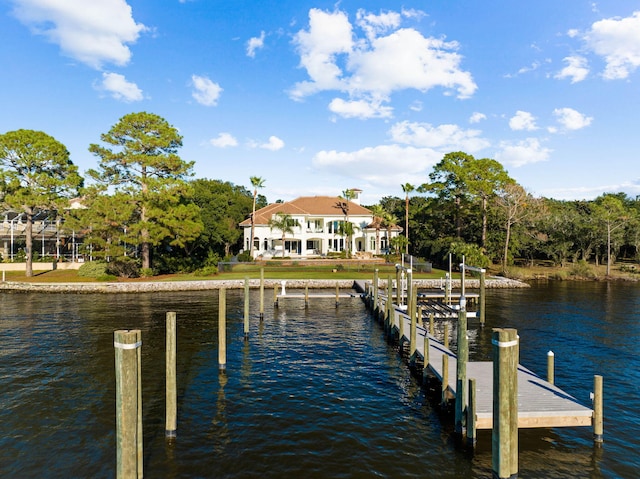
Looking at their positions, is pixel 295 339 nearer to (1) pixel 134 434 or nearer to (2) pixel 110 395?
(2) pixel 110 395

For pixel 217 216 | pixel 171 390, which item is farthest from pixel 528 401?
pixel 217 216

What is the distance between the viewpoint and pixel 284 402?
47.1ft

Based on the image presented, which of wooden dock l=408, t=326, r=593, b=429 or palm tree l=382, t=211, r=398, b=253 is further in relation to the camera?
palm tree l=382, t=211, r=398, b=253

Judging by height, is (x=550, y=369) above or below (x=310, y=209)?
below

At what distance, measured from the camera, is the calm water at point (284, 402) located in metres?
10.6

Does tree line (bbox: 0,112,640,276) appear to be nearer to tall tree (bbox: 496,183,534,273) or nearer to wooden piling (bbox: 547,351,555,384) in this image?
tall tree (bbox: 496,183,534,273)

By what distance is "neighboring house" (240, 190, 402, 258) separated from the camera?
62.2m

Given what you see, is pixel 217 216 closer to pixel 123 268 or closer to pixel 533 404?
pixel 123 268

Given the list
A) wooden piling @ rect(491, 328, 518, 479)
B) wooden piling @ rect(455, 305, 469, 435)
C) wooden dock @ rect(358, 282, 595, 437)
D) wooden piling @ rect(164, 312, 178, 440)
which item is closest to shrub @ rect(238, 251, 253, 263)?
wooden dock @ rect(358, 282, 595, 437)

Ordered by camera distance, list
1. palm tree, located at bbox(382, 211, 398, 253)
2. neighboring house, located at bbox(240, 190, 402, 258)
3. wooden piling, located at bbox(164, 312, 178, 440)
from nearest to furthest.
Result: 1. wooden piling, located at bbox(164, 312, 178, 440)
2. palm tree, located at bbox(382, 211, 398, 253)
3. neighboring house, located at bbox(240, 190, 402, 258)

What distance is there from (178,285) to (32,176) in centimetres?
2099

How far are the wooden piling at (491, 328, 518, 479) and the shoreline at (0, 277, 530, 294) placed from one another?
30386mm

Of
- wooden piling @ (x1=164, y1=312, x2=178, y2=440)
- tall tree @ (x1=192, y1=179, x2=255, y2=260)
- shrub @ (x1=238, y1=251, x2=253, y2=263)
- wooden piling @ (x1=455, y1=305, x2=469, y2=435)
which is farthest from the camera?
tall tree @ (x1=192, y1=179, x2=255, y2=260)

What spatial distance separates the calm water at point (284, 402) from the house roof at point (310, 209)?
36.5 m
